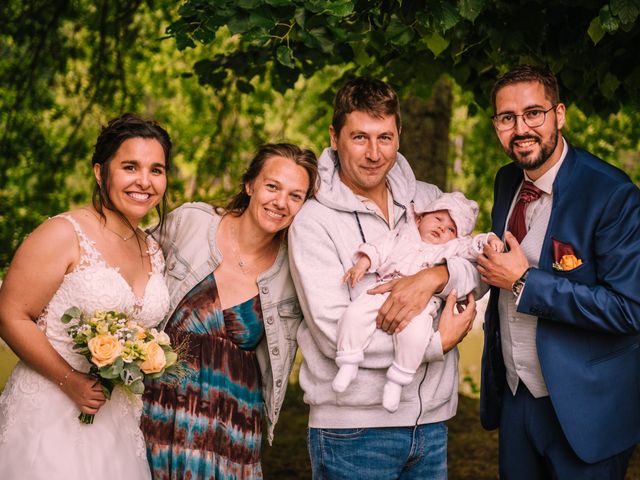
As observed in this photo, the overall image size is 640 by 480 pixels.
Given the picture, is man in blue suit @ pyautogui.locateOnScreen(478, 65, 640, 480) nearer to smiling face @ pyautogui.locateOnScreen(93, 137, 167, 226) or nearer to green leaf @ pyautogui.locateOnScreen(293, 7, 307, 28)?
green leaf @ pyautogui.locateOnScreen(293, 7, 307, 28)

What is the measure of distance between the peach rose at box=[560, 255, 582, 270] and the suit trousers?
60 cm

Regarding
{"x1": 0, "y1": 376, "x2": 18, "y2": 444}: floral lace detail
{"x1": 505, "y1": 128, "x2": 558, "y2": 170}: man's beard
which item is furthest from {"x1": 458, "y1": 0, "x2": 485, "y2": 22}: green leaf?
{"x1": 0, "y1": 376, "x2": 18, "y2": 444}: floral lace detail

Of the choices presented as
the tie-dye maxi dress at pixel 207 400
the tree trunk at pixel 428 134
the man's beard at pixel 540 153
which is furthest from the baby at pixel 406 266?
the tree trunk at pixel 428 134

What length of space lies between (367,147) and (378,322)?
2.56 feet

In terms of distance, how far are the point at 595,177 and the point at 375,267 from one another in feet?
3.29

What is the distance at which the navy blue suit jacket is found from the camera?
3143 mm

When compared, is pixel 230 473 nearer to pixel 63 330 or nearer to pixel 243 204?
pixel 63 330

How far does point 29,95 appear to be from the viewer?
693cm

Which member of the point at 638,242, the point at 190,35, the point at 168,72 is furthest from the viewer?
Result: the point at 168,72

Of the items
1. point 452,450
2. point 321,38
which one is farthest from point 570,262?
point 452,450

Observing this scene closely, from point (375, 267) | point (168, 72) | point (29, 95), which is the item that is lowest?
point (375, 267)

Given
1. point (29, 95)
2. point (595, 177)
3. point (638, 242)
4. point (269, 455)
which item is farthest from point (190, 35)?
point (269, 455)

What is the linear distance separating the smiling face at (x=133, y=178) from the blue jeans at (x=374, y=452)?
1243 millimetres

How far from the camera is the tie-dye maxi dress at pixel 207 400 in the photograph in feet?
11.4
